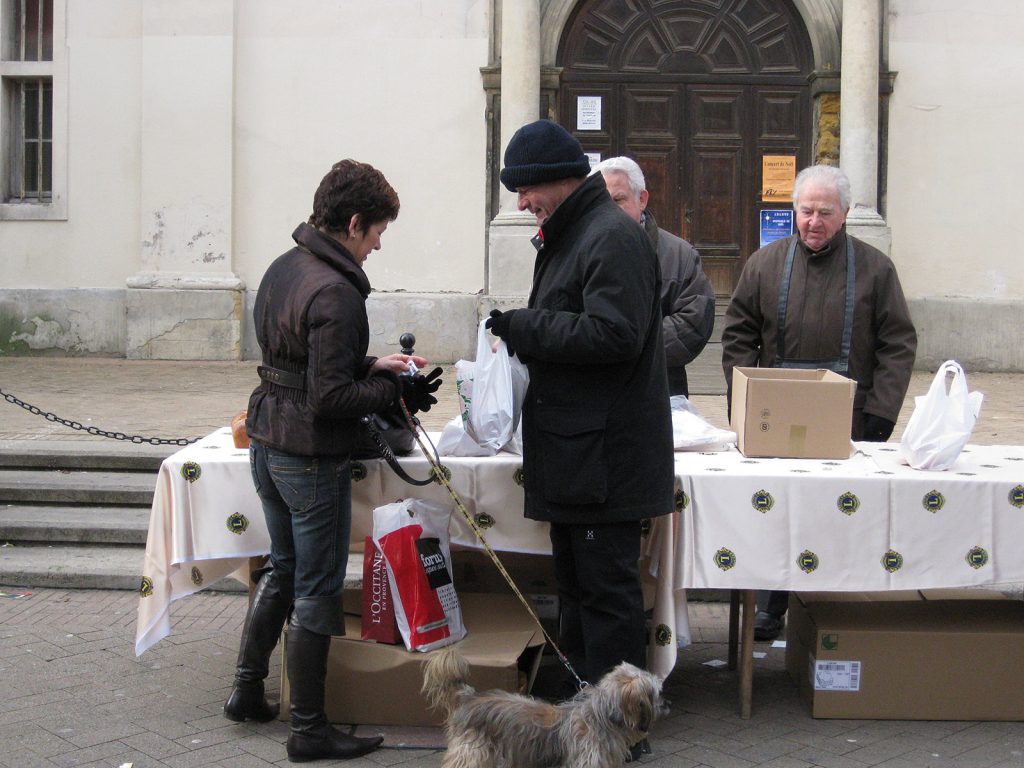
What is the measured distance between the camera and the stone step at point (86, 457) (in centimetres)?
708

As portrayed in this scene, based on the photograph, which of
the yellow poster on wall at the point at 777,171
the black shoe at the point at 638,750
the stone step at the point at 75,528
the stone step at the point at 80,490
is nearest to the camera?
the black shoe at the point at 638,750

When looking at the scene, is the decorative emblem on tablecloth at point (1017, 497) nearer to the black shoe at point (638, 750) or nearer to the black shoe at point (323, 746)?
the black shoe at point (638, 750)

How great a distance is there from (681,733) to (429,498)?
3.75ft

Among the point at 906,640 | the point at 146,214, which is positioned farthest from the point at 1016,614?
the point at 146,214

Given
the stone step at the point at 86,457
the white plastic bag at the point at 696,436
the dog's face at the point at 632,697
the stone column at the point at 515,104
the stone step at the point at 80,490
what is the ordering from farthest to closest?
1. the stone column at the point at 515,104
2. the stone step at the point at 86,457
3. the stone step at the point at 80,490
4. the white plastic bag at the point at 696,436
5. the dog's face at the point at 632,697

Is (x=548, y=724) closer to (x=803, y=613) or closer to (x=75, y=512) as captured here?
(x=803, y=613)

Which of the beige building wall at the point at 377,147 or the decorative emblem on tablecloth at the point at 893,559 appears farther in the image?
the beige building wall at the point at 377,147

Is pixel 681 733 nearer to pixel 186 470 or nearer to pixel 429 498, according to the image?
Result: pixel 429 498

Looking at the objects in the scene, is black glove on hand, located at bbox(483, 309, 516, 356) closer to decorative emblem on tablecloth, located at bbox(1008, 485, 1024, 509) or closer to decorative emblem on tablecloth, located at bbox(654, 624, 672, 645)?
decorative emblem on tablecloth, located at bbox(654, 624, 672, 645)

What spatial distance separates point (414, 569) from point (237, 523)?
0.64 m

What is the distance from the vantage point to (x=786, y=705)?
14.8 ft

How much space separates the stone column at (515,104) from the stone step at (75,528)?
5.40m

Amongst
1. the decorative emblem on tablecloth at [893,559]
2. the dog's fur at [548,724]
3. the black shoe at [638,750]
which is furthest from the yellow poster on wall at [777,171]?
the dog's fur at [548,724]

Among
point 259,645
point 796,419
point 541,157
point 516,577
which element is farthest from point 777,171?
point 259,645
